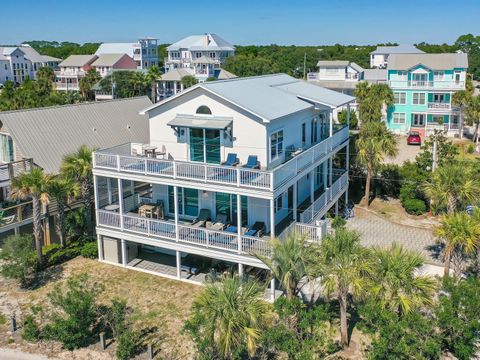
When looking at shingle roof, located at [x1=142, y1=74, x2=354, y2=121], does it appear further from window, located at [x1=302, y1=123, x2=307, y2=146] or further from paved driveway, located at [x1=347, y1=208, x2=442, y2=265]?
paved driveway, located at [x1=347, y1=208, x2=442, y2=265]

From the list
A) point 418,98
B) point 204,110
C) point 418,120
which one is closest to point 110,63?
point 418,98

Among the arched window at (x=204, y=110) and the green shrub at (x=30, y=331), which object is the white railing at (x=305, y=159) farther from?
the green shrub at (x=30, y=331)

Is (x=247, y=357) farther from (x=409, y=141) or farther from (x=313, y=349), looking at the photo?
(x=409, y=141)

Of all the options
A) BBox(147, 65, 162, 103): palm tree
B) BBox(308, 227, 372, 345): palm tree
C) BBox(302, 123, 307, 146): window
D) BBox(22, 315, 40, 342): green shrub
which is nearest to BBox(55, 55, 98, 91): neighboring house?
BBox(147, 65, 162, 103): palm tree

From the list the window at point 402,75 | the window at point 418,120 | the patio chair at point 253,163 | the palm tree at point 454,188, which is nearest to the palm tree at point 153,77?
the window at point 402,75

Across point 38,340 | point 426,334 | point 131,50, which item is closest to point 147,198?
point 38,340

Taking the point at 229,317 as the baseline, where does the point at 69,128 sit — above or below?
above

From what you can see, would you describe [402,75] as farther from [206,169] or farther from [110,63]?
[110,63]
